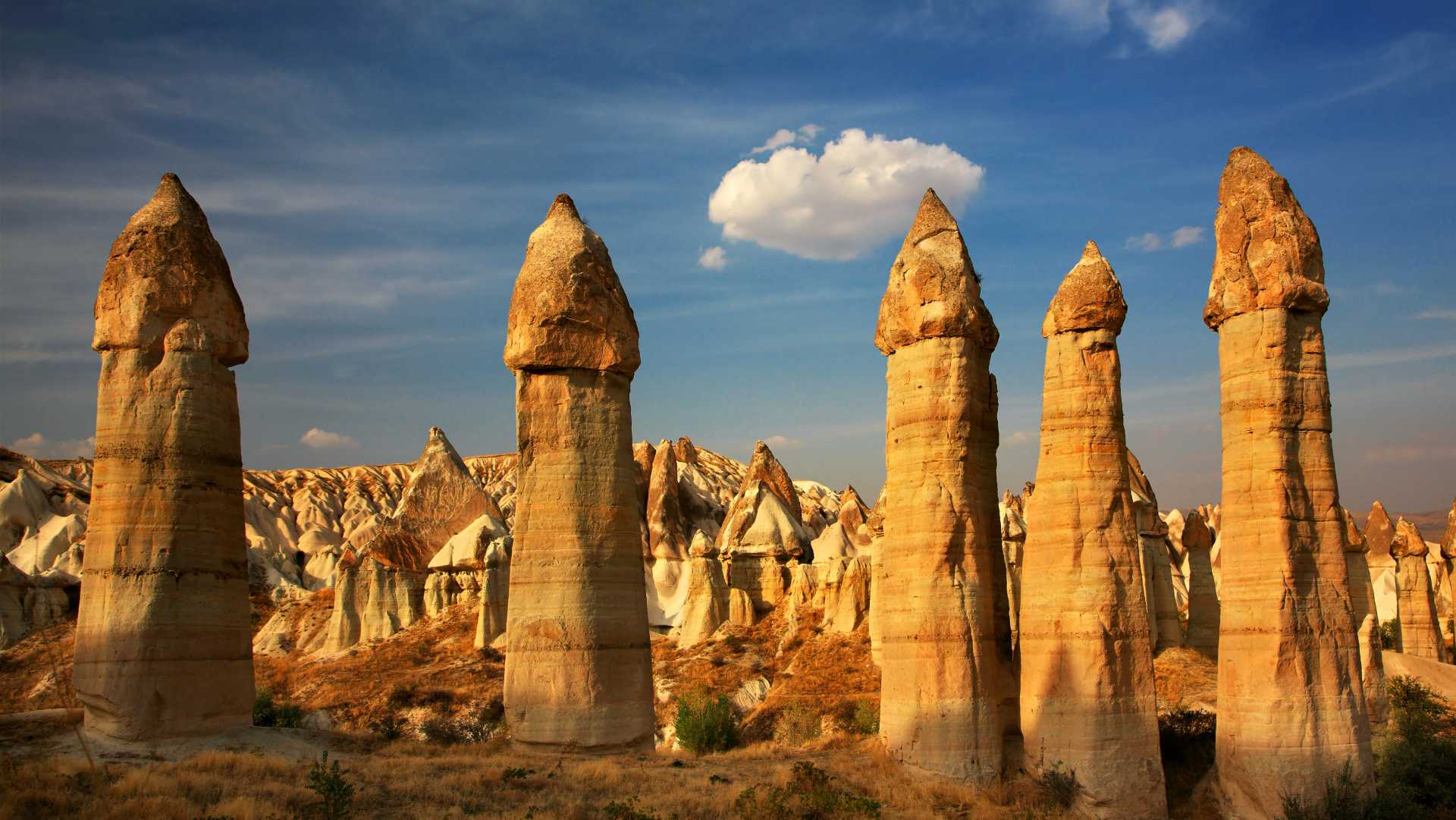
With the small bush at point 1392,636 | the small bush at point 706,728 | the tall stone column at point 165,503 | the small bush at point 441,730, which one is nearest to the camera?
the tall stone column at point 165,503

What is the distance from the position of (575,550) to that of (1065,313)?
27.2ft

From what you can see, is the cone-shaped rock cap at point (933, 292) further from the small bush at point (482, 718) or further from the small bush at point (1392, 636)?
the small bush at point (1392, 636)

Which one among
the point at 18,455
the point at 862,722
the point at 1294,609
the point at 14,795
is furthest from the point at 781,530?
the point at 18,455

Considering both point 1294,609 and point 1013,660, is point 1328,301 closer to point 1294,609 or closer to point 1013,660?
point 1294,609

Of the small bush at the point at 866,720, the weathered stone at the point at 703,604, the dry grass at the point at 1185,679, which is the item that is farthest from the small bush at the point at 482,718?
the dry grass at the point at 1185,679

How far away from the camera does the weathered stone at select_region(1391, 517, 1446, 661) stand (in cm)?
3922

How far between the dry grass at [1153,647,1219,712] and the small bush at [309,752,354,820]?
56.8 ft

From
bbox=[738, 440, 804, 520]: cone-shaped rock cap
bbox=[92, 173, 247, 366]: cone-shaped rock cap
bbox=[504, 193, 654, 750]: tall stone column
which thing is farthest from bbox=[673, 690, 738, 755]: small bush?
bbox=[738, 440, 804, 520]: cone-shaped rock cap

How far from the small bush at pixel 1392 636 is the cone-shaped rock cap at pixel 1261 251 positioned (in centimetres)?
3249

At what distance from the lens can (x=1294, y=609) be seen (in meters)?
16.8

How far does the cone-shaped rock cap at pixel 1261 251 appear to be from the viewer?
17719mm

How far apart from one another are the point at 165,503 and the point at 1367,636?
24.9 m

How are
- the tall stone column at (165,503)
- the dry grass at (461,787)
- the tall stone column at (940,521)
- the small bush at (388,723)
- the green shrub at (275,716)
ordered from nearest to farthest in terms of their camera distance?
the dry grass at (461,787) → the tall stone column at (165,503) → the tall stone column at (940,521) → the green shrub at (275,716) → the small bush at (388,723)

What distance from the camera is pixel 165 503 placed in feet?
53.8
